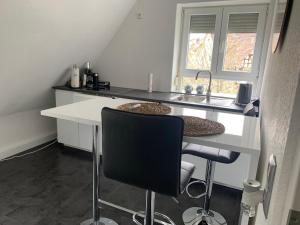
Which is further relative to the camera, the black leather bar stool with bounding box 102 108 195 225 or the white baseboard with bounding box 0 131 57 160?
the white baseboard with bounding box 0 131 57 160

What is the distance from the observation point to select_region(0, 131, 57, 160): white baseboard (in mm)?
2855

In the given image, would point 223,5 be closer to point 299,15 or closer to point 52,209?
point 299,15

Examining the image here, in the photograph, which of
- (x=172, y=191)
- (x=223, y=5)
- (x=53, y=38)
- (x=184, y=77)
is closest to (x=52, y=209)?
(x=172, y=191)

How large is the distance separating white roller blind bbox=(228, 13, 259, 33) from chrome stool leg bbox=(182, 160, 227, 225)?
5.32ft

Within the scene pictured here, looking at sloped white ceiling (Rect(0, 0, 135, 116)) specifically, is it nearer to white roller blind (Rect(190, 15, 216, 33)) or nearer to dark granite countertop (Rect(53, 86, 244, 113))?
dark granite countertop (Rect(53, 86, 244, 113))

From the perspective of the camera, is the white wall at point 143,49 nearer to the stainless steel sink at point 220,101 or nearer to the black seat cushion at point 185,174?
the stainless steel sink at point 220,101

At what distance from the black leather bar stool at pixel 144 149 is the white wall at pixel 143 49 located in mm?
1857

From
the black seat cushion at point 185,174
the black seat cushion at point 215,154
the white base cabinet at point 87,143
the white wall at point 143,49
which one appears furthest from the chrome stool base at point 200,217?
the white wall at point 143,49

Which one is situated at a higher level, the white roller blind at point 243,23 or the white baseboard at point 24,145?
the white roller blind at point 243,23

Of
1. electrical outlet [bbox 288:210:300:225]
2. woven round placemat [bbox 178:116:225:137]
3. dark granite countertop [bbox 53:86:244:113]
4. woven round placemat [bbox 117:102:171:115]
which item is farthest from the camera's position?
dark granite countertop [bbox 53:86:244:113]

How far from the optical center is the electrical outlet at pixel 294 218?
484mm

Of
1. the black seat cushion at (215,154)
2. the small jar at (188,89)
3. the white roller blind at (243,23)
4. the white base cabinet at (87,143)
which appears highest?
the white roller blind at (243,23)

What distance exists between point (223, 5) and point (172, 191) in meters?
2.23

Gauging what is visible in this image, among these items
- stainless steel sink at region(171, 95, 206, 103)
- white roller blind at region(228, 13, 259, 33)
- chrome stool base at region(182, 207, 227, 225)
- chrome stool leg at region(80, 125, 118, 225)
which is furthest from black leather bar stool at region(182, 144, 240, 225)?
white roller blind at region(228, 13, 259, 33)
